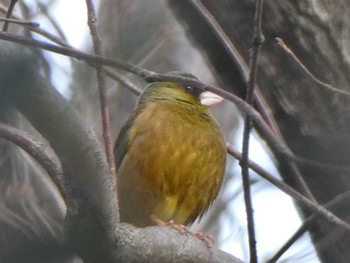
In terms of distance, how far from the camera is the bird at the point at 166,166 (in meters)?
4.07

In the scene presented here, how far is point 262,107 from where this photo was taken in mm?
3352

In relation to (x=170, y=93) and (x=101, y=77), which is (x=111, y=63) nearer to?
(x=101, y=77)

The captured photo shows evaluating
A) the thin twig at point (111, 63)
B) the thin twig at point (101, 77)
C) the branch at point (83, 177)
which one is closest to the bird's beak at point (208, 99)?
the thin twig at point (101, 77)

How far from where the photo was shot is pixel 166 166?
4066mm

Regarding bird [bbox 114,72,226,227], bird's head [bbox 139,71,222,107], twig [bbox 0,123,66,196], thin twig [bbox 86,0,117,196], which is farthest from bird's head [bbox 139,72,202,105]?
twig [bbox 0,123,66,196]

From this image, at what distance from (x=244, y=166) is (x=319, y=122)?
2.25 feet

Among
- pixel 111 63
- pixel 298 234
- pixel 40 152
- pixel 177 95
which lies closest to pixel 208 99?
pixel 177 95

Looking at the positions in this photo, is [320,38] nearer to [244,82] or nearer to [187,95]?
[244,82]

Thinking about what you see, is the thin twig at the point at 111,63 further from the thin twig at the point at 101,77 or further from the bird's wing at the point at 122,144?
the bird's wing at the point at 122,144

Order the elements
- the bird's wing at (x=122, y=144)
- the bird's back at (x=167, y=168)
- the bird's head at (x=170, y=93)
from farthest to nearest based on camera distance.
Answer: the bird's head at (x=170, y=93), the bird's wing at (x=122, y=144), the bird's back at (x=167, y=168)

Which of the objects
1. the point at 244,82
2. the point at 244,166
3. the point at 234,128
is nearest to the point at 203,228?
the point at 234,128

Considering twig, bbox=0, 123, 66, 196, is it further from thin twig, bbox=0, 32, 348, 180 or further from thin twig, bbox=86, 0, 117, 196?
thin twig, bbox=0, 32, 348, 180

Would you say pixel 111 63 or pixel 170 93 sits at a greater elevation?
pixel 111 63

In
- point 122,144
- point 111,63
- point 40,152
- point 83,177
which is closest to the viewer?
point 111,63
